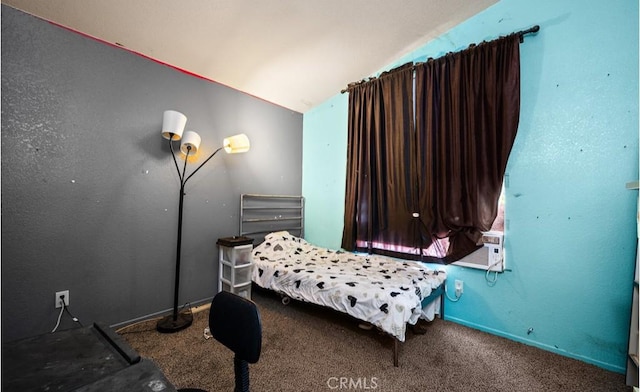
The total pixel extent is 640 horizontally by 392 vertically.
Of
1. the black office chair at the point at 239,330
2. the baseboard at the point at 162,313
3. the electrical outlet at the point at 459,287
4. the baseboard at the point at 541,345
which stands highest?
the black office chair at the point at 239,330

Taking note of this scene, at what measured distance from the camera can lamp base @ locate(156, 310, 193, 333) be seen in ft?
6.84

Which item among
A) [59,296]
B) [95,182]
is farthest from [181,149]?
[59,296]

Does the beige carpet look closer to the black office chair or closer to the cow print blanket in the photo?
the cow print blanket

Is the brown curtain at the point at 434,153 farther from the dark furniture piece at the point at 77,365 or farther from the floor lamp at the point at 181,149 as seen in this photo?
the dark furniture piece at the point at 77,365

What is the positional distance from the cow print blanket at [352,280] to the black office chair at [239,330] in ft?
3.56

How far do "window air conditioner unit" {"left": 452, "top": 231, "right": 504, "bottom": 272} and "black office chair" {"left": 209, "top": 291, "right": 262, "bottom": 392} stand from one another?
2.09 meters

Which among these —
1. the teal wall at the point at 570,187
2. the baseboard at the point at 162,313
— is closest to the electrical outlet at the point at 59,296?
the baseboard at the point at 162,313

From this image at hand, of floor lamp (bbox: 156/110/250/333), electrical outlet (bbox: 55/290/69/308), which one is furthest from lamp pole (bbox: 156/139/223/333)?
electrical outlet (bbox: 55/290/69/308)

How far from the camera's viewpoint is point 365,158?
294 centimetres

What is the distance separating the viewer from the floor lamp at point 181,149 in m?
2.10

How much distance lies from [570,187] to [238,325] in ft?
7.94

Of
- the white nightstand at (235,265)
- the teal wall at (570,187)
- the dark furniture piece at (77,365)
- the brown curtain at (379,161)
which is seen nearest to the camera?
the dark furniture piece at (77,365)

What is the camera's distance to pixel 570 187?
187cm

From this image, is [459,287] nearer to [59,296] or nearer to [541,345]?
[541,345]
